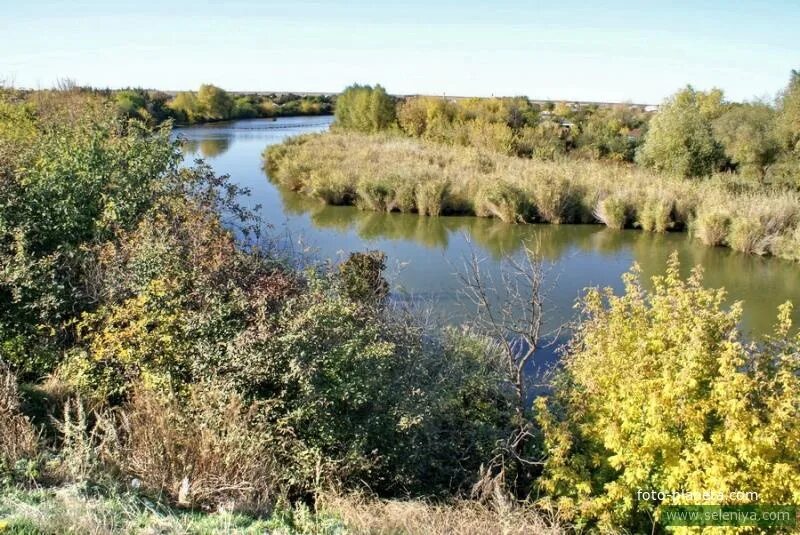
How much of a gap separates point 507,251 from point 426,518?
45.4 ft

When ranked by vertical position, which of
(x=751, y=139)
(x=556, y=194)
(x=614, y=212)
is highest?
(x=751, y=139)

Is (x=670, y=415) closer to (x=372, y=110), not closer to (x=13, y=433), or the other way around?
(x=13, y=433)

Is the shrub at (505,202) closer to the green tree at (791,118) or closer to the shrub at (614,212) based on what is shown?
the shrub at (614,212)

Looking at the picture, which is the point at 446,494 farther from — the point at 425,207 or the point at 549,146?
the point at 549,146

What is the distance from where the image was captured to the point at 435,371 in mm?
7309

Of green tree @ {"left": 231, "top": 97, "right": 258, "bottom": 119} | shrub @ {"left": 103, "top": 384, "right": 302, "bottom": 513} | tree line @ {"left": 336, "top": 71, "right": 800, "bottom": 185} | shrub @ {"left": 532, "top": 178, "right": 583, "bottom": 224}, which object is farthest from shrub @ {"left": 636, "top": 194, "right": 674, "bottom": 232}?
green tree @ {"left": 231, "top": 97, "right": 258, "bottom": 119}

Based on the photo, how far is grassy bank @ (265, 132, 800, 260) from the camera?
1791cm

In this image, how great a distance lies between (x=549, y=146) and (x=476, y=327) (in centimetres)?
2361

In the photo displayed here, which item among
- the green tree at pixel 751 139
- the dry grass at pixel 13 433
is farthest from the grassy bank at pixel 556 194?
the dry grass at pixel 13 433

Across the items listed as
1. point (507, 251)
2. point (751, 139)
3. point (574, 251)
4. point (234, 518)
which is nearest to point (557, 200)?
point (574, 251)

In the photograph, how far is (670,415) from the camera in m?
5.21

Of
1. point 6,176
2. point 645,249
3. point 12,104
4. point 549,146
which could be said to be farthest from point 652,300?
point 549,146

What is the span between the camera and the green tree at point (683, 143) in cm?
2464

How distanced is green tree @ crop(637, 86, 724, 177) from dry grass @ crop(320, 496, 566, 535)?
22691mm
